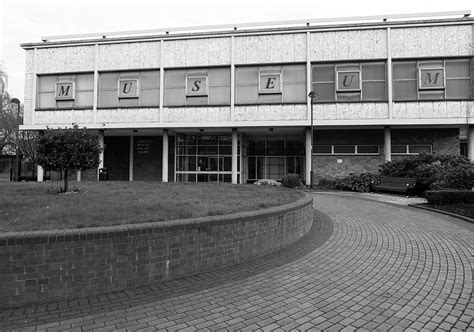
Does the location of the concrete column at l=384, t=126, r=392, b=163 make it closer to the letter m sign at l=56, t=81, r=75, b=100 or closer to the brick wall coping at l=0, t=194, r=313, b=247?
the brick wall coping at l=0, t=194, r=313, b=247

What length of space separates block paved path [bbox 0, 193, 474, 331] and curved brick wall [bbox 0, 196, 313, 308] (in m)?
0.16

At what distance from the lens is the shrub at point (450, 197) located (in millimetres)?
11664

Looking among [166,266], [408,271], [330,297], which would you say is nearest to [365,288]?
[330,297]

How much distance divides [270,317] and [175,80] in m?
22.5

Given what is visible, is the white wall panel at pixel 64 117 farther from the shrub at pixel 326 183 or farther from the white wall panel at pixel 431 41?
the white wall panel at pixel 431 41

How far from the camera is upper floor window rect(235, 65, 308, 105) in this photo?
2247cm

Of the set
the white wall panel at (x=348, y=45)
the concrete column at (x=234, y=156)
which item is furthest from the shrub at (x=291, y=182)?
the white wall panel at (x=348, y=45)

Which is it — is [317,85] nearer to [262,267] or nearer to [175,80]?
[175,80]

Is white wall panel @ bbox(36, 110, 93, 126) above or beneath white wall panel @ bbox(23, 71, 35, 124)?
beneath

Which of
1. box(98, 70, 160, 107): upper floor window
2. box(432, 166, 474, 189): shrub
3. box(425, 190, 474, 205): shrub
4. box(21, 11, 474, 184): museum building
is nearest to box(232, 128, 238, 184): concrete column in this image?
box(21, 11, 474, 184): museum building

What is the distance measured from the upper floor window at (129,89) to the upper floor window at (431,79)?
17.3 meters

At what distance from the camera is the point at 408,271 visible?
516cm

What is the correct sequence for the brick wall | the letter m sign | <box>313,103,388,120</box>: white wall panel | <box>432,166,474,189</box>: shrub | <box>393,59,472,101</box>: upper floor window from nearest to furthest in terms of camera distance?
1. <box>432,166,474,189</box>: shrub
2. <box>393,59,472,101</box>: upper floor window
3. <box>313,103,388,120</box>: white wall panel
4. the brick wall
5. the letter m sign

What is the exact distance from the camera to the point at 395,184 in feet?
55.6
